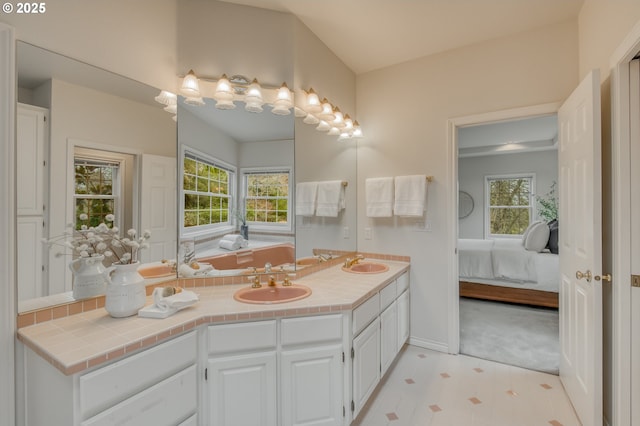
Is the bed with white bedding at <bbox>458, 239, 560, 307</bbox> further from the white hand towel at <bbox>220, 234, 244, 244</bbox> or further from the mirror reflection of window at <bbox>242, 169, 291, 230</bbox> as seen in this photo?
the white hand towel at <bbox>220, 234, 244, 244</bbox>

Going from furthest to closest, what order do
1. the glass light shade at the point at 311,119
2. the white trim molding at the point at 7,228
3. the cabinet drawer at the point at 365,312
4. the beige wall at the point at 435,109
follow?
the glass light shade at the point at 311,119 < the beige wall at the point at 435,109 < the cabinet drawer at the point at 365,312 < the white trim molding at the point at 7,228

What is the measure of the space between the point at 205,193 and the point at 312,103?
3.60 ft

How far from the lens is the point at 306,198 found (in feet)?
7.95

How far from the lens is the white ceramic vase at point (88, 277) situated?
1.49 m

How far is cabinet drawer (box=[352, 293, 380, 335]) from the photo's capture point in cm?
175

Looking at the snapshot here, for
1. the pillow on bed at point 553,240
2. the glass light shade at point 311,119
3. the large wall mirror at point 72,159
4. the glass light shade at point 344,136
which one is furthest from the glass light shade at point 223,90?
the pillow on bed at point 553,240

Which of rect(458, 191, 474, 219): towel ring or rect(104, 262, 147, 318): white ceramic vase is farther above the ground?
rect(458, 191, 474, 219): towel ring

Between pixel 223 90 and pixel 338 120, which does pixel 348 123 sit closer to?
pixel 338 120

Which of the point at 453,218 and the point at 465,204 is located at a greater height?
the point at 465,204

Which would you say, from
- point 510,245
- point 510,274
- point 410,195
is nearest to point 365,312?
point 410,195

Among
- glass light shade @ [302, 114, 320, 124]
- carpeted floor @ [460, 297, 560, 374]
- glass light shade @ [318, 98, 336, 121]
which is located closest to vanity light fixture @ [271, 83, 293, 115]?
glass light shade @ [302, 114, 320, 124]

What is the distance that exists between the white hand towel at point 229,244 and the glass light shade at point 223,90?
38.2 inches

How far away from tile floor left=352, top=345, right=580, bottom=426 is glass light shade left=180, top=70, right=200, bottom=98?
232cm

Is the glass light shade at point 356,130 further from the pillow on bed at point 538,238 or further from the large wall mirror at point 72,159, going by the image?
the pillow on bed at point 538,238
